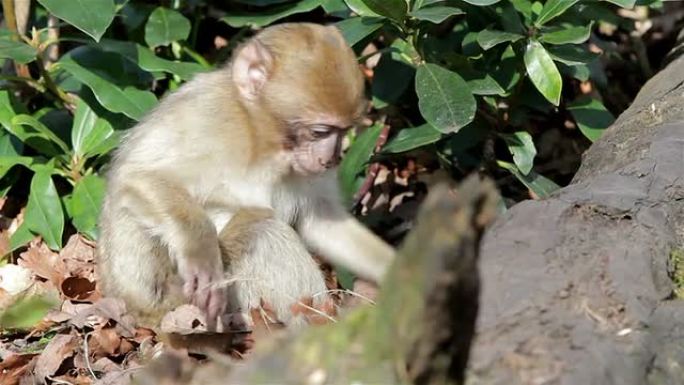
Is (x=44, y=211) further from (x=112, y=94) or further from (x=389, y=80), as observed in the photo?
(x=389, y=80)

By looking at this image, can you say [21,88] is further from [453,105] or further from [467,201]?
[467,201]

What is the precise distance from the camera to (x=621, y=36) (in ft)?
26.2

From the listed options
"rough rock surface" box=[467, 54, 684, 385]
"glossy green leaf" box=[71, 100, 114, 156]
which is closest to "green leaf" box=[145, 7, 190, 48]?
"glossy green leaf" box=[71, 100, 114, 156]

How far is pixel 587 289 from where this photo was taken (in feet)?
10.3

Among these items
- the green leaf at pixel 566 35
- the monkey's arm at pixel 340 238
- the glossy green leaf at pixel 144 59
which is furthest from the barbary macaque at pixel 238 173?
the green leaf at pixel 566 35

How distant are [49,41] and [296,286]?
1915 millimetres

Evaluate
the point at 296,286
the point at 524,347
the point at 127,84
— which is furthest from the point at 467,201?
the point at 127,84

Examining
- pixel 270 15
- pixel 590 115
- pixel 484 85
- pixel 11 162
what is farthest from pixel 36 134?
pixel 590 115

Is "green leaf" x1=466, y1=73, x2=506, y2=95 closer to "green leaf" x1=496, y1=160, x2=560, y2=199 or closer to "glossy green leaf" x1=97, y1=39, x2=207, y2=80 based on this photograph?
"green leaf" x1=496, y1=160, x2=560, y2=199

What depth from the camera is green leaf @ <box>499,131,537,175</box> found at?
5738 millimetres

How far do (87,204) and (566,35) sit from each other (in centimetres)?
249

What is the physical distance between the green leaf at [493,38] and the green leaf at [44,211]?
7.37ft

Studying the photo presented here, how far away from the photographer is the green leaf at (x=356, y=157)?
590cm

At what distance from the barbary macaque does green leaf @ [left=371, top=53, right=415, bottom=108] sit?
1113 millimetres
